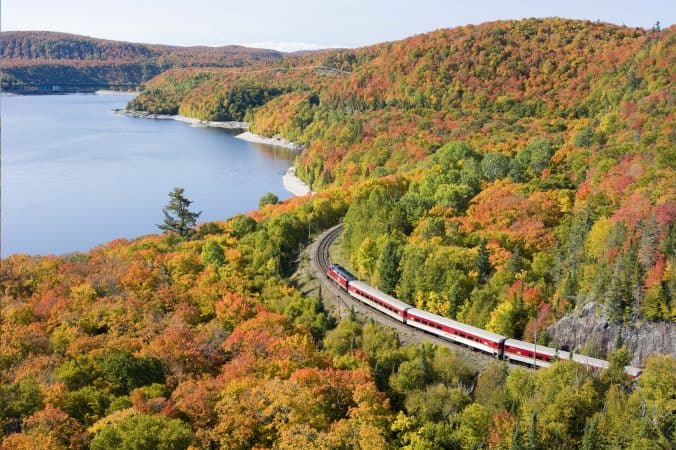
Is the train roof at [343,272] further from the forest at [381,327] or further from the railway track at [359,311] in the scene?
the forest at [381,327]

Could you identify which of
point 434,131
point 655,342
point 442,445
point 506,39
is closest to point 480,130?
point 434,131

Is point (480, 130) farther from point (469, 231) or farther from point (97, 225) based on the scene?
point (97, 225)

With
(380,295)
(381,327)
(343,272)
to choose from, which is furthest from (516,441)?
(343,272)

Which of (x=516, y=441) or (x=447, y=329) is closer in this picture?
(x=516, y=441)

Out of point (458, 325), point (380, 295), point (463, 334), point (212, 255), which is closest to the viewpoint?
point (463, 334)

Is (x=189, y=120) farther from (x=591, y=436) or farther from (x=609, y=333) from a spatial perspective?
(x=591, y=436)

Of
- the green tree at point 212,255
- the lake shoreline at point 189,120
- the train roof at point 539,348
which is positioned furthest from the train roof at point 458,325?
the lake shoreline at point 189,120
